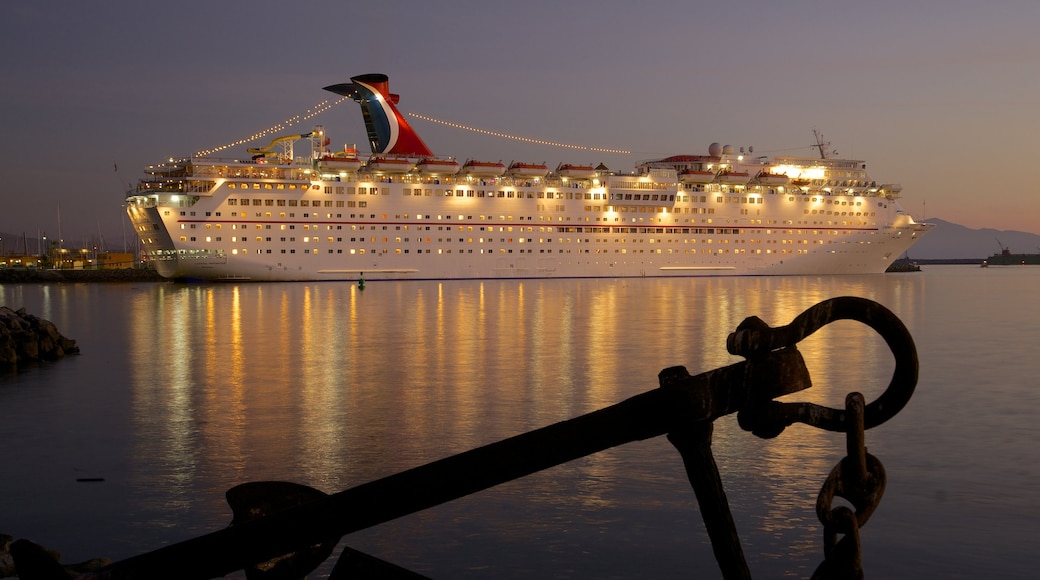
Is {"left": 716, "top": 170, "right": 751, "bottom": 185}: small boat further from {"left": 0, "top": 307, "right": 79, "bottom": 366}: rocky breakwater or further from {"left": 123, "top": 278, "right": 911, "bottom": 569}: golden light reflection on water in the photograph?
{"left": 0, "top": 307, "right": 79, "bottom": 366}: rocky breakwater

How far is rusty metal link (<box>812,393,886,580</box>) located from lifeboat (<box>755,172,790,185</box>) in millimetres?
70842

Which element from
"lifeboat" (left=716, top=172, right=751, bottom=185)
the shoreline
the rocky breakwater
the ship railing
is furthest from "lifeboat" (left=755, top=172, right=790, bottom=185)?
the ship railing

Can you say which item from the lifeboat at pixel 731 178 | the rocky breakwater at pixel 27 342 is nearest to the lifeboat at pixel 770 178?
the lifeboat at pixel 731 178

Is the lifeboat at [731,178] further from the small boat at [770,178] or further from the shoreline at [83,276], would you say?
the shoreline at [83,276]

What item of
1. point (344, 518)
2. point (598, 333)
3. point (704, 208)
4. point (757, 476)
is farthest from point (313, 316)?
point (704, 208)

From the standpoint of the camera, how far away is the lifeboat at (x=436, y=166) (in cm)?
6128

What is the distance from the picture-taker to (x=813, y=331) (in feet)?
7.57

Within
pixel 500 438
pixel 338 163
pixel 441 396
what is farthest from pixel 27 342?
pixel 338 163

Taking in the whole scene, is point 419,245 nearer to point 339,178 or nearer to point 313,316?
point 339,178

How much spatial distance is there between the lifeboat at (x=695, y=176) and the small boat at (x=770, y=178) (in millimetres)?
3967

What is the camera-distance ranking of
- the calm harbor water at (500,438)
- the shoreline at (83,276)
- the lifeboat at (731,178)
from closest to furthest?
the calm harbor water at (500,438), the lifeboat at (731,178), the shoreline at (83,276)

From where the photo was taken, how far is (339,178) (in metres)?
59.6

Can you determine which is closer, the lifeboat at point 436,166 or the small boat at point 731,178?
the lifeboat at point 436,166

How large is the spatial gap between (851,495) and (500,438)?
6575 mm
